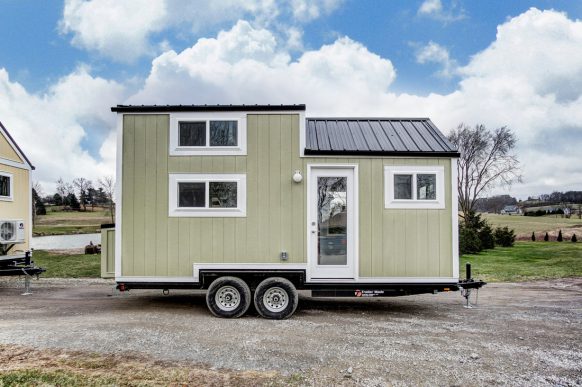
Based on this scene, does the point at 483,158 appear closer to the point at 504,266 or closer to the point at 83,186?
the point at 504,266

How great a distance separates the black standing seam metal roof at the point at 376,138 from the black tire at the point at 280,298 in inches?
91.0

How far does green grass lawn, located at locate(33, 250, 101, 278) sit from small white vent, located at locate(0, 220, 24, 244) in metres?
2.00

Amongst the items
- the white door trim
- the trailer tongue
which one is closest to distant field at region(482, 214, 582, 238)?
the white door trim

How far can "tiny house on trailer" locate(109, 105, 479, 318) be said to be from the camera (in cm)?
593

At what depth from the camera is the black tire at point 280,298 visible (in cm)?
576

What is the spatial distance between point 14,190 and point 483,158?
86.5 feet

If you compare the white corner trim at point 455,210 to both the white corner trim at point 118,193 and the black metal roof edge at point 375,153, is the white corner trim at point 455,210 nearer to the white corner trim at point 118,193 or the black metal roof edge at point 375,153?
the black metal roof edge at point 375,153

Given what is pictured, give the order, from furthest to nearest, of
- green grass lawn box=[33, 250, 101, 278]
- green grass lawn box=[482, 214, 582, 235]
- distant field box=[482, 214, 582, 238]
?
green grass lawn box=[482, 214, 582, 235] → distant field box=[482, 214, 582, 238] → green grass lawn box=[33, 250, 101, 278]

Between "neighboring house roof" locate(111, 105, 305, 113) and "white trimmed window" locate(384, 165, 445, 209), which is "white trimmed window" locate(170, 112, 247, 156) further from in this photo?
"white trimmed window" locate(384, 165, 445, 209)

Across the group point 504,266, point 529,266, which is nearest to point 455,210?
point 504,266

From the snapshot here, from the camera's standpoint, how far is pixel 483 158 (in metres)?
24.6

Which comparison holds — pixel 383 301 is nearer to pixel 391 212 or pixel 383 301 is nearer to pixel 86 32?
pixel 391 212

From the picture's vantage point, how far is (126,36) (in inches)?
438

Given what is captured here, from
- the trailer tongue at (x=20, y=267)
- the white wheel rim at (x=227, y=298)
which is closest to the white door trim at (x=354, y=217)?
the white wheel rim at (x=227, y=298)
